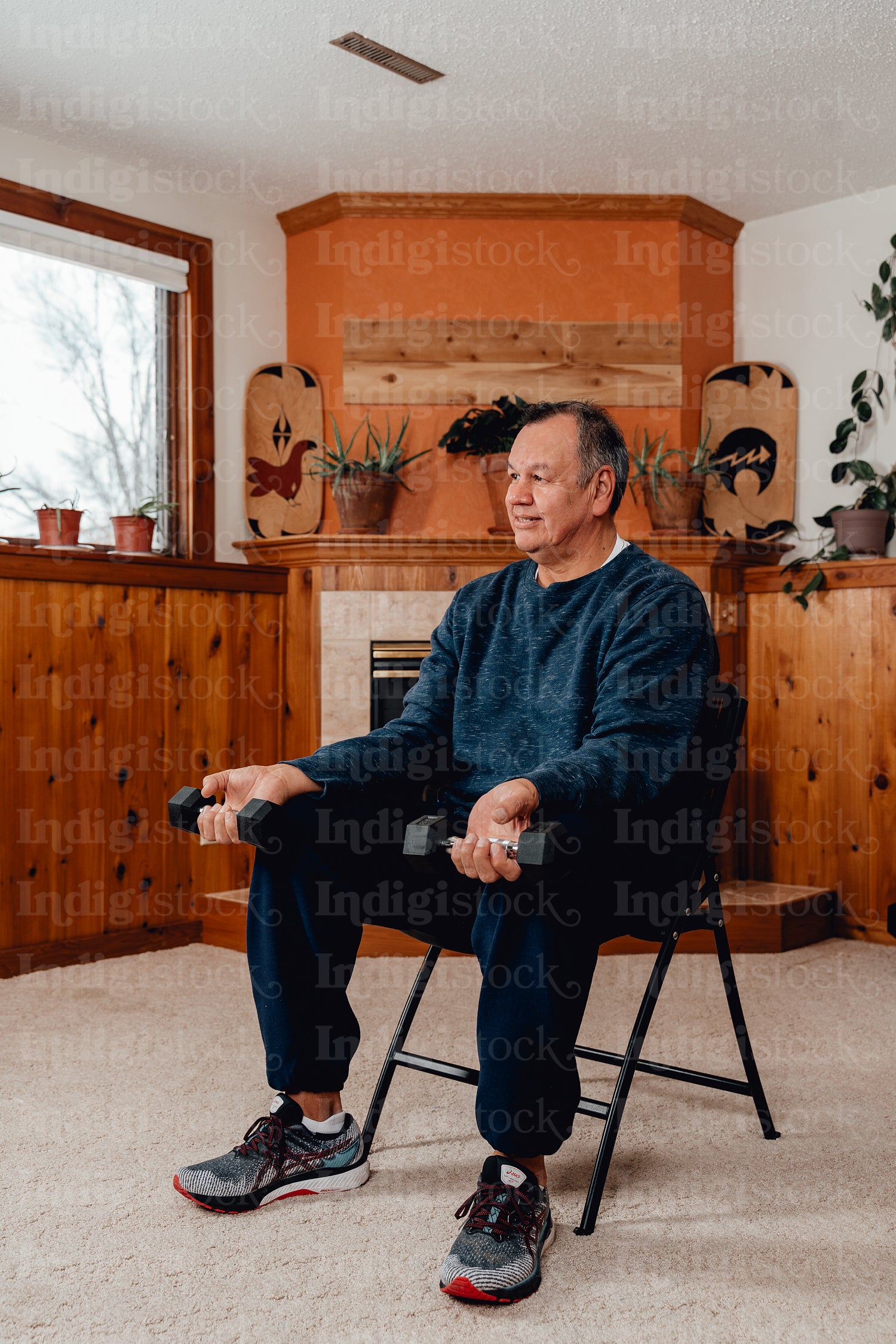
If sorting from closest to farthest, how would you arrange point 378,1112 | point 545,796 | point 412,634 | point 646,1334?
point 646,1334, point 545,796, point 378,1112, point 412,634

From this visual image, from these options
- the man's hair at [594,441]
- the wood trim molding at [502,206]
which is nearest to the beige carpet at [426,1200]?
the man's hair at [594,441]

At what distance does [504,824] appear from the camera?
1468 mm

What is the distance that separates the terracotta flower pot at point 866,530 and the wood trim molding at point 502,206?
3.83ft

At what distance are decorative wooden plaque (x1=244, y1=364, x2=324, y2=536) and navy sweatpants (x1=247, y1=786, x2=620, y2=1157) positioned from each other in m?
2.35

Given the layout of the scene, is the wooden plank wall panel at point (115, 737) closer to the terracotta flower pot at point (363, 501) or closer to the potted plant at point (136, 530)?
the potted plant at point (136, 530)

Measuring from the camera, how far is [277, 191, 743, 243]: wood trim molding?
3893 millimetres

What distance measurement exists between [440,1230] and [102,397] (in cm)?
281

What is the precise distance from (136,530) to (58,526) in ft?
0.82

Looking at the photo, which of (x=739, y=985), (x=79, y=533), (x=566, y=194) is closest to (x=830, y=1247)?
(x=739, y=985)

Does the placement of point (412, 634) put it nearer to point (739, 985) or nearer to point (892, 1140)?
point (739, 985)

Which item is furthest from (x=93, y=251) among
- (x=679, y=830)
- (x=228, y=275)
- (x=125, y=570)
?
(x=679, y=830)

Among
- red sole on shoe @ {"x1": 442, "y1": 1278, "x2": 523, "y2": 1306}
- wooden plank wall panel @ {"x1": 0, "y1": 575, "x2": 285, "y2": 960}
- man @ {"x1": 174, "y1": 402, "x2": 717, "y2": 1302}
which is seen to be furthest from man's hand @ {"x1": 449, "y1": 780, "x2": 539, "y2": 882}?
wooden plank wall panel @ {"x1": 0, "y1": 575, "x2": 285, "y2": 960}

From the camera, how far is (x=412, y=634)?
146 inches

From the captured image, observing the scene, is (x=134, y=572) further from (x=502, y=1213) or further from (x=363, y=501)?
(x=502, y=1213)
